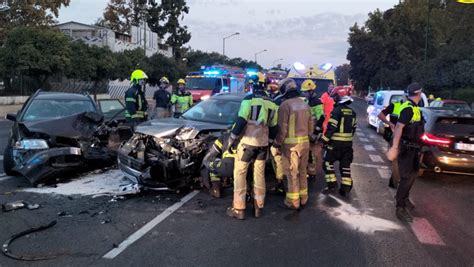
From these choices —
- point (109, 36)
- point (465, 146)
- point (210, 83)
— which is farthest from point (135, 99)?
point (109, 36)

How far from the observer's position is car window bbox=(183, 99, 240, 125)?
7.81 m

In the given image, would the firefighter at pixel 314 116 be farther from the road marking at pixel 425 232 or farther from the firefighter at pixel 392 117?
the road marking at pixel 425 232

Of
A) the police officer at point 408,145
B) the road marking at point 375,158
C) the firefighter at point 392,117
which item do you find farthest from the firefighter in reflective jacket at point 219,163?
the road marking at point 375,158

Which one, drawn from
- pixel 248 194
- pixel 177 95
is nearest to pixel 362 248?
pixel 248 194

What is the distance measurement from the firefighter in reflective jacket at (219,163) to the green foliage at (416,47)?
Answer: 3062cm

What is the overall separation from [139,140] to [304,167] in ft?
8.31

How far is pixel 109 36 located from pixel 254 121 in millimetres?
48567

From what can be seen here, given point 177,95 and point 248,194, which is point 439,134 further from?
point 177,95

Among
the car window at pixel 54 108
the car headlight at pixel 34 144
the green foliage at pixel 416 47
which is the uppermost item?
the green foliage at pixel 416 47

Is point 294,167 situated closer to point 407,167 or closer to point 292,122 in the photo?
point 292,122

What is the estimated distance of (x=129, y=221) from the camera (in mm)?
5715

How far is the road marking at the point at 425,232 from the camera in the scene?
17.4 ft

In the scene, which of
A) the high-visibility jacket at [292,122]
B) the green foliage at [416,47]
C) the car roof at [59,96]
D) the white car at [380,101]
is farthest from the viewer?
the green foliage at [416,47]

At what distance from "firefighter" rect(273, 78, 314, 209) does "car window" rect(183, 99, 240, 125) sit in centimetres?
145
